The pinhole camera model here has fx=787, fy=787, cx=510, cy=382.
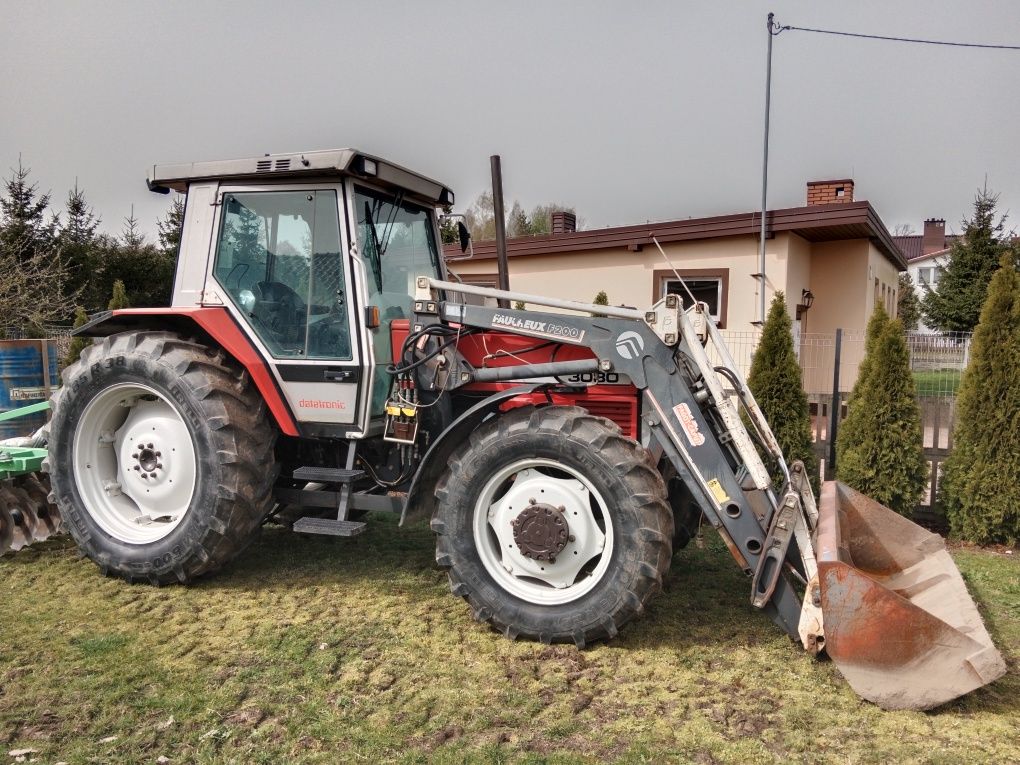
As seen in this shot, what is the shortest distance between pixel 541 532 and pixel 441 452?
2.54 feet

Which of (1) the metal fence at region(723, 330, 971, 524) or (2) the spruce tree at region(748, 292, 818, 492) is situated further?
(2) the spruce tree at region(748, 292, 818, 492)

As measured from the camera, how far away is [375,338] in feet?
14.9

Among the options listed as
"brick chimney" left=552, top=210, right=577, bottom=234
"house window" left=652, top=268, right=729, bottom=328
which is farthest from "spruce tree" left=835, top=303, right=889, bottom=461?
"brick chimney" left=552, top=210, right=577, bottom=234

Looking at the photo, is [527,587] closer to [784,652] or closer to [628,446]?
[628,446]

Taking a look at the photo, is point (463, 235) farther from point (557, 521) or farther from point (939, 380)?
point (939, 380)

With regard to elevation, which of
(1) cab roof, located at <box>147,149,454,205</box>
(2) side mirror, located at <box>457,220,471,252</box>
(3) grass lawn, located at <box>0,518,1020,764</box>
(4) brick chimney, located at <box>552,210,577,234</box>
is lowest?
(3) grass lawn, located at <box>0,518,1020,764</box>

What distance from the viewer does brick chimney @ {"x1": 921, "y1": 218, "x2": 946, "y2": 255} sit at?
144 ft

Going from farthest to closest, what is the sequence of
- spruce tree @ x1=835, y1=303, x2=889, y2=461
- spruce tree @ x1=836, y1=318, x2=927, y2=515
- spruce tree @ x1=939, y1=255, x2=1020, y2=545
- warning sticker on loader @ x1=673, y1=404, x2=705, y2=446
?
spruce tree @ x1=835, y1=303, x2=889, y2=461, spruce tree @ x1=836, y1=318, x2=927, y2=515, spruce tree @ x1=939, y1=255, x2=1020, y2=545, warning sticker on loader @ x1=673, y1=404, x2=705, y2=446

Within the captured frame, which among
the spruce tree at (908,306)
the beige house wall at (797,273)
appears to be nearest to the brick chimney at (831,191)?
the beige house wall at (797,273)

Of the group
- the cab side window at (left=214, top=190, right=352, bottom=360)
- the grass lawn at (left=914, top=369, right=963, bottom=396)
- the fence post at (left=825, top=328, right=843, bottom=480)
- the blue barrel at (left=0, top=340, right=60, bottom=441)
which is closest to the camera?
the cab side window at (left=214, top=190, right=352, bottom=360)

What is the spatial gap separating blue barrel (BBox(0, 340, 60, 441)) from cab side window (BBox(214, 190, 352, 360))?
216 inches

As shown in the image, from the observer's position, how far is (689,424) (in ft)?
12.7

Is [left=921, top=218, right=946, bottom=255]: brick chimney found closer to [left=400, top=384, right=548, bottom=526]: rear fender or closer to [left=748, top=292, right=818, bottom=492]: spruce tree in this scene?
[left=748, top=292, right=818, bottom=492]: spruce tree

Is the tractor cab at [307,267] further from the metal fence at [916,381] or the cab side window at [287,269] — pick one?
the metal fence at [916,381]
